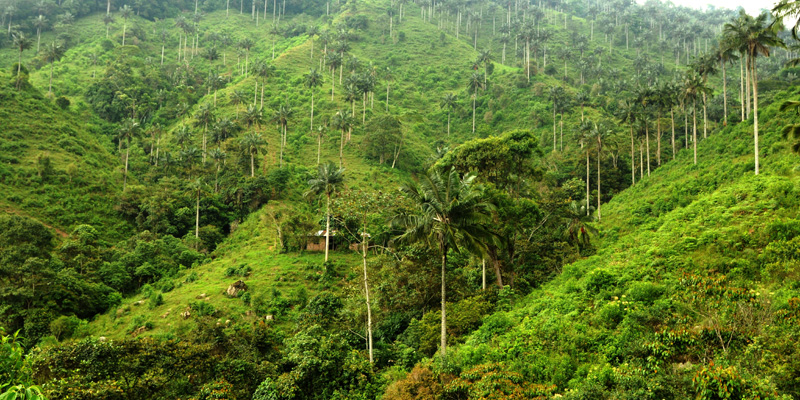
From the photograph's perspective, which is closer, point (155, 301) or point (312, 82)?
point (155, 301)

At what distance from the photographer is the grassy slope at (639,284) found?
53.4 feet

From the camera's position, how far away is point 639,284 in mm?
18500

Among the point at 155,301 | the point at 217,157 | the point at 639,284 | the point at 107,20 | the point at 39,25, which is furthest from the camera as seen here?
the point at 107,20

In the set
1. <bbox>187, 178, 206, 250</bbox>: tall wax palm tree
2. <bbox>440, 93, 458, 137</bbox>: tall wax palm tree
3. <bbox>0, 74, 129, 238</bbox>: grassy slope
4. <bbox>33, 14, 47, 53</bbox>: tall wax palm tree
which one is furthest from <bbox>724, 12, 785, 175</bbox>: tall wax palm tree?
<bbox>33, 14, 47, 53</bbox>: tall wax palm tree

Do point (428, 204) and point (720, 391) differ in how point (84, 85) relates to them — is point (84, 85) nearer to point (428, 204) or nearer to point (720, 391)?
point (428, 204)

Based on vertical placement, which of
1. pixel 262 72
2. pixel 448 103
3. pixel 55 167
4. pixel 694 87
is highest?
pixel 262 72

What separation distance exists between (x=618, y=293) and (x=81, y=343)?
83.7ft

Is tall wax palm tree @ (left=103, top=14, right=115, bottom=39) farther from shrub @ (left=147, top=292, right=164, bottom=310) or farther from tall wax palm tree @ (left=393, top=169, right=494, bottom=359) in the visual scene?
tall wax palm tree @ (left=393, top=169, right=494, bottom=359)

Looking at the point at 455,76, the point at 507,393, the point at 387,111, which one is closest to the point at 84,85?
the point at 387,111

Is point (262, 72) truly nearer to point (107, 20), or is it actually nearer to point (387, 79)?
point (387, 79)

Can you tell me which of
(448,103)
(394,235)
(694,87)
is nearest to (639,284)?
(394,235)

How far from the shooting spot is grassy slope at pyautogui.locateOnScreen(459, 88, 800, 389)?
1628cm

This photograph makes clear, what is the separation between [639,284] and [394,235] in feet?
86.9

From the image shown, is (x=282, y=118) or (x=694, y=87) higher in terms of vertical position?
(x=282, y=118)
